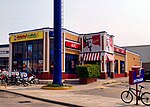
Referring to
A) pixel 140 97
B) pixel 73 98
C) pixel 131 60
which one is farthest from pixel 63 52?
pixel 131 60

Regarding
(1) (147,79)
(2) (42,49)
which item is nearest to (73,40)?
(2) (42,49)

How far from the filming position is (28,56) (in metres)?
38.3

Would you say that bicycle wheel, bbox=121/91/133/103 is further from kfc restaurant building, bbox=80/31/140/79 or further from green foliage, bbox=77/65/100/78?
kfc restaurant building, bbox=80/31/140/79

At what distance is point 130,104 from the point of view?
14797mm

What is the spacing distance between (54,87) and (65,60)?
43.2 ft

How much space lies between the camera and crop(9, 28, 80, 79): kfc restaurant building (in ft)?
116

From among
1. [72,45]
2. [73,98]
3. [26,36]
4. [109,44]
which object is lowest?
[73,98]

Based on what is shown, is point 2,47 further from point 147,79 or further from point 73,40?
point 147,79

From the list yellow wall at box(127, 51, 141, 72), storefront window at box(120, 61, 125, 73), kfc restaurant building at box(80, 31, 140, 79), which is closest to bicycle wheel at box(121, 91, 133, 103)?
kfc restaurant building at box(80, 31, 140, 79)

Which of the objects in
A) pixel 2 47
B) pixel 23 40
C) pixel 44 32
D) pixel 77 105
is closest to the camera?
pixel 77 105

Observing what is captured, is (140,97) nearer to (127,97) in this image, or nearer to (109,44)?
(127,97)

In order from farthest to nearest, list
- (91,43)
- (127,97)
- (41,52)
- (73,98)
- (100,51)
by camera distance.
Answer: (91,43) < (100,51) < (41,52) < (73,98) < (127,97)

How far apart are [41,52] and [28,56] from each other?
2.71 m

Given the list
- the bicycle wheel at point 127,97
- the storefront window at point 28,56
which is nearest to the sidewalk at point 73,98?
the bicycle wheel at point 127,97
